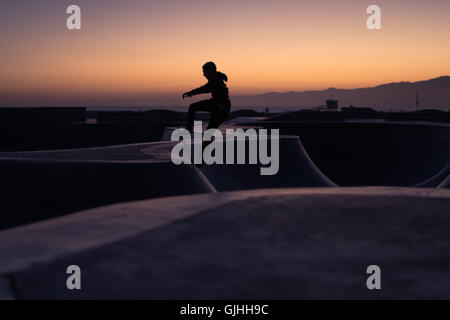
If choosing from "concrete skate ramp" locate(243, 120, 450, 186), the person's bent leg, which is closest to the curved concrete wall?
the person's bent leg

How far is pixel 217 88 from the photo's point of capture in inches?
384

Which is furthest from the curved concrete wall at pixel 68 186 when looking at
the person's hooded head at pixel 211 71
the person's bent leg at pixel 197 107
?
the person's hooded head at pixel 211 71

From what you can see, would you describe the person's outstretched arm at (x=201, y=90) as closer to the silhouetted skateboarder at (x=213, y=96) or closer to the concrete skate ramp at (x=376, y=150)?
the silhouetted skateboarder at (x=213, y=96)

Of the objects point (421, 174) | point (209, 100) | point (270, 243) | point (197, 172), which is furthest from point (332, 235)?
point (421, 174)

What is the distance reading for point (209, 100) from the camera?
10055mm

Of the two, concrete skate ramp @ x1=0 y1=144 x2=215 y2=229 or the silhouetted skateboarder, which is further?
concrete skate ramp @ x1=0 y1=144 x2=215 y2=229

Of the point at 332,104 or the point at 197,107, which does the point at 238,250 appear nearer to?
the point at 197,107

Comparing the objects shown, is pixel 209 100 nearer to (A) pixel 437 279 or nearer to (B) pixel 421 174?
(A) pixel 437 279

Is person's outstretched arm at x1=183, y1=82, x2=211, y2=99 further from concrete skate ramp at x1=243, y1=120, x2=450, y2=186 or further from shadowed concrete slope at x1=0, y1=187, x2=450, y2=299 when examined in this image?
concrete skate ramp at x1=243, y1=120, x2=450, y2=186

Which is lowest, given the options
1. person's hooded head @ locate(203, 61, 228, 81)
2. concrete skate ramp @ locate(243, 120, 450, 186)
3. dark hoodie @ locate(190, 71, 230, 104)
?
concrete skate ramp @ locate(243, 120, 450, 186)

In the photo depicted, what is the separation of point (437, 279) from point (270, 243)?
1.49 m

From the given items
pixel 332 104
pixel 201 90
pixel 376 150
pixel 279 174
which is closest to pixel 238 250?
pixel 201 90

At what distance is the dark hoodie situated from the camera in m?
9.61

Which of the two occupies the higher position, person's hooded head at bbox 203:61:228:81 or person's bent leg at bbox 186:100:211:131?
person's hooded head at bbox 203:61:228:81
